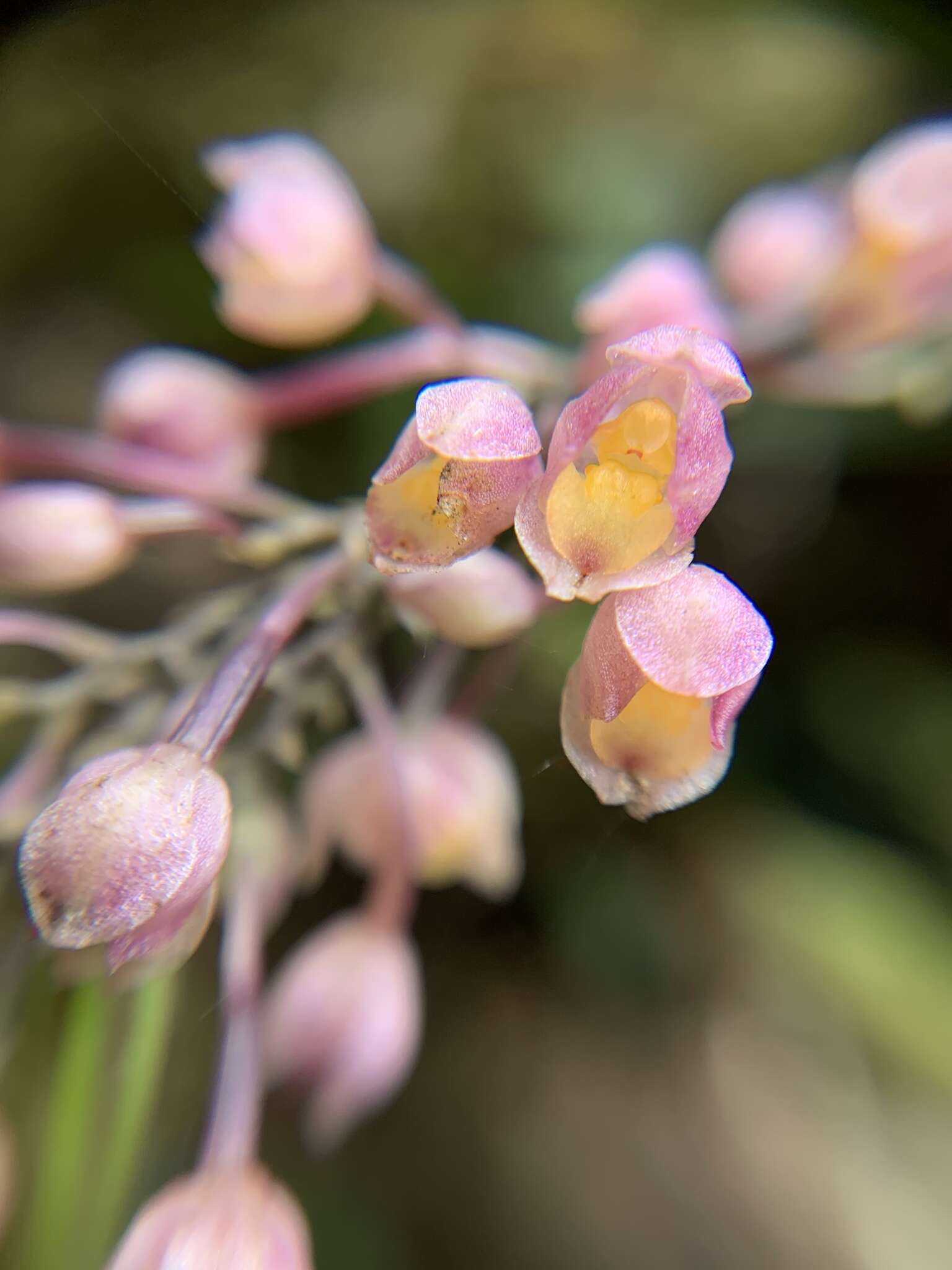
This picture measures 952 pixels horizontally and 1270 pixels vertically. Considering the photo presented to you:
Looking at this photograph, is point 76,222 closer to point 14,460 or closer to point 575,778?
point 14,460

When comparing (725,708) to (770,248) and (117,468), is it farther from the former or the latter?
(770,248)

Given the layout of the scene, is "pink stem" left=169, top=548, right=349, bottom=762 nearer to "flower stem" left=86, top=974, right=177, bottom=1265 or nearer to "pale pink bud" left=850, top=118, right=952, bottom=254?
"flower stem" left=86, top=974, right=177, bottom=1265

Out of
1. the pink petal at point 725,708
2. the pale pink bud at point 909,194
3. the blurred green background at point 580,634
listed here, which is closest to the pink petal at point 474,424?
the pink petal at point 725,708

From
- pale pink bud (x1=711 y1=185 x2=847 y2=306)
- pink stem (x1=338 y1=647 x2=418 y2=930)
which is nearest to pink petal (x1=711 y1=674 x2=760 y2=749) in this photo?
pink stem (x1=338 y1=647 x2=418 y2=930)

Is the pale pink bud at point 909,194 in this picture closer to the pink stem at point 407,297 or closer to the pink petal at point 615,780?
the pink stem at point 407,297

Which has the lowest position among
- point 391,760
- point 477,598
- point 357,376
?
point 391,760

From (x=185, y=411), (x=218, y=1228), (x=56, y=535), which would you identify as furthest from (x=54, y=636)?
(x=218, y=1228)
